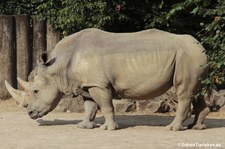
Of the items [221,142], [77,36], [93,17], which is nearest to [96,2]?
[93,17]

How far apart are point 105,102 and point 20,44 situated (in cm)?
573

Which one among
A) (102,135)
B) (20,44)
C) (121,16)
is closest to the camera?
(102,135)

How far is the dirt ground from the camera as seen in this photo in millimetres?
8375

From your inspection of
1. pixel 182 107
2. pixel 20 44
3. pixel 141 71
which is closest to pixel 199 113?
pixel 182 107

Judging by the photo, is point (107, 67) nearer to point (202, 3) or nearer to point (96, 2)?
point (202, 3)

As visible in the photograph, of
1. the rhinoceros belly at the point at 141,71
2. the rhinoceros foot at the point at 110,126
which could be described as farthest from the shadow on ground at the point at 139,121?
the rhinoceros belly at the point at 141,71

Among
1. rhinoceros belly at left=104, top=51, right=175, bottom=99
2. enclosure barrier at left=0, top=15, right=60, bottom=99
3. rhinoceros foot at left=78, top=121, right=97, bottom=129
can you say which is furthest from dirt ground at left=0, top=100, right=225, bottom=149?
enclosure barrier at left=0, top=15, right=60, bottom=99

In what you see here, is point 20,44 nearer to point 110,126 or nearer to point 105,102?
point 105,102

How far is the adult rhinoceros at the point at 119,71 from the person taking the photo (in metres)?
9.72

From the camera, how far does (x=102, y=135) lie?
30.4 feet

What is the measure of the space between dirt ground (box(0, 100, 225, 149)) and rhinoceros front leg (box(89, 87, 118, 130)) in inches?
6.0

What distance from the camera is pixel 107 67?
9.77 m

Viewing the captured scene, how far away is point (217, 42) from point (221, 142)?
2.42 m

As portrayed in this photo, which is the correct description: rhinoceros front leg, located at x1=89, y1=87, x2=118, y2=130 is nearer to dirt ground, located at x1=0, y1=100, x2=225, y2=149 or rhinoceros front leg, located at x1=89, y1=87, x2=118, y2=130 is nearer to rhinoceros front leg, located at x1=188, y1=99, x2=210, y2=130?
dirt ground, located at x1=0, y1=100, x2=225, y2=149
